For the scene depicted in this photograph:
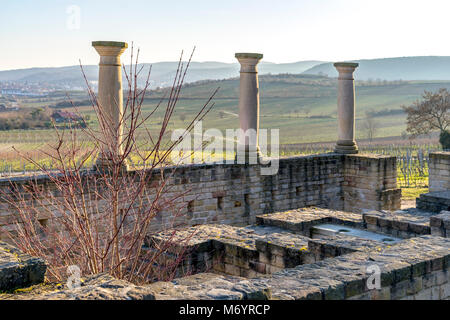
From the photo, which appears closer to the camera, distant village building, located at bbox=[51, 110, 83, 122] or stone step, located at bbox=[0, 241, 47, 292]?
stone step, located at bbox=[0, 241, 47, 292]

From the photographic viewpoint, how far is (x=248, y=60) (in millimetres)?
12102

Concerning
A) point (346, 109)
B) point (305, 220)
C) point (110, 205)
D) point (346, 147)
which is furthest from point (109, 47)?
point (346, 147)

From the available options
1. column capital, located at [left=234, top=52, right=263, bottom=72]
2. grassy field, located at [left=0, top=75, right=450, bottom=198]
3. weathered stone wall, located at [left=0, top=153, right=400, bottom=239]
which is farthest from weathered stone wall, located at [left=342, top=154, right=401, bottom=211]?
grassy field, located at [left=0, top=75, right=450, bottom=198]

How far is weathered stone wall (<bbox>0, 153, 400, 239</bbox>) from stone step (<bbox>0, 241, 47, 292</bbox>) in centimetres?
498

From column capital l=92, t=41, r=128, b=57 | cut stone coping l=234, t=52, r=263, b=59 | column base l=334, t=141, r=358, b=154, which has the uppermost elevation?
cut stone coping l=234, t=52, r=263, b=59

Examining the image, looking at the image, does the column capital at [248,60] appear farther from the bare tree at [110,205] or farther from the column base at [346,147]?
the bare tree at [110,205]

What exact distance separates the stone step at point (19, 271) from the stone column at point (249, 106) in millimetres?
8160

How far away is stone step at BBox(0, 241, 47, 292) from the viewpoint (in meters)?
3.93

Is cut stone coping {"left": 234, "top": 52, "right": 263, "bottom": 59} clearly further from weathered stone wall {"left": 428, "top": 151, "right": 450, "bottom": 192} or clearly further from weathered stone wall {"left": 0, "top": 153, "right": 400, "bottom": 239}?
weathered stone wall {"left": 428, "top": 151, "right": 450, "bottom": 192}

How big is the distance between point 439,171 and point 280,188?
3.81 meters

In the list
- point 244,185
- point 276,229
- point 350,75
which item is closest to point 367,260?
point 276,229

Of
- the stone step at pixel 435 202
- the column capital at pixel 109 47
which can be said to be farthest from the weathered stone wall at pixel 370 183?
the column capital at pixel 109 47

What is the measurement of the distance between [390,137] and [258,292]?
6115 cm
